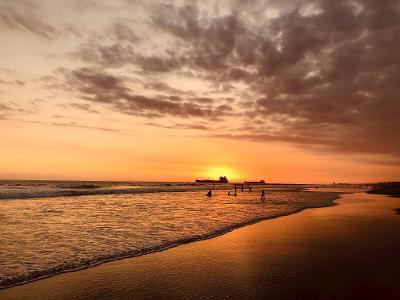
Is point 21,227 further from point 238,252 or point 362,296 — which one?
point 362,296

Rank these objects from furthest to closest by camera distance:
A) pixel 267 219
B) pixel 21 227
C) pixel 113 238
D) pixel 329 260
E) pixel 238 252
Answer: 1. pixel 267 219
2. pixel 21 227
3. pixel 113 238
4. pixel 238 252
5. pixel 329 260

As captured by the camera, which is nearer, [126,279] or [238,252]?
[126,279]

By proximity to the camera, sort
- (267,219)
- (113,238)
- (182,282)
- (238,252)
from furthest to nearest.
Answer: (267,219) → (113,238) → (238,252) → (182,282)

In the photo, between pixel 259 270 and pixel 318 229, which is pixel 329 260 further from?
pixel 318 229

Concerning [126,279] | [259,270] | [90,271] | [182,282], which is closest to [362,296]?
[259,270]

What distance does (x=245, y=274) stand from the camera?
35.8ft

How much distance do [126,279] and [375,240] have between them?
1386 cm

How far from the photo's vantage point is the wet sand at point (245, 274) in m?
9.04

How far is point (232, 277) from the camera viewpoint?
10.6 meters

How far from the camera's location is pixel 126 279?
10250 millimetres

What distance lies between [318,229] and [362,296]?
12.8 metres

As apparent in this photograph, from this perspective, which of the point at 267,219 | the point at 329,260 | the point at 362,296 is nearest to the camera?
the point at 362,296

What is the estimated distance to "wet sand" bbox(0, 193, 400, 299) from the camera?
9.04m

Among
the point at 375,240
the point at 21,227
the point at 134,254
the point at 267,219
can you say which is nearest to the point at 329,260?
the point at 375,240
